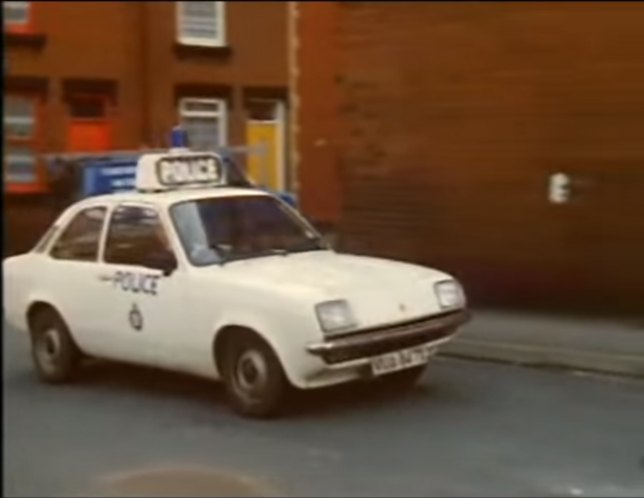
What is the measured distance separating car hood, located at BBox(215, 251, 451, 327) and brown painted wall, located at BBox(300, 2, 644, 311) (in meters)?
2.36

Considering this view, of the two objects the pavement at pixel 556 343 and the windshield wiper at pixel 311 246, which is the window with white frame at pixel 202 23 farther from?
the windshield wiper at pixel 311 246

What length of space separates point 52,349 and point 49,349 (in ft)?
0.13

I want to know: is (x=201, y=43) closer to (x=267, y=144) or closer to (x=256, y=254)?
(x=267, y=144)

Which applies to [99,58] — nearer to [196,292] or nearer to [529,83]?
[529,83]

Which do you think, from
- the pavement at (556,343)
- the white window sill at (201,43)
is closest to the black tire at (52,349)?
the pavement at (556,343)

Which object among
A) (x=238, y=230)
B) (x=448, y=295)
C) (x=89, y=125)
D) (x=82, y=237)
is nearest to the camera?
(x=448, y=295)

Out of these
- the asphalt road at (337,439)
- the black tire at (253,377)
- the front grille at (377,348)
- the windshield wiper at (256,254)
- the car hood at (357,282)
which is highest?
the windshield wiper at (256,254)

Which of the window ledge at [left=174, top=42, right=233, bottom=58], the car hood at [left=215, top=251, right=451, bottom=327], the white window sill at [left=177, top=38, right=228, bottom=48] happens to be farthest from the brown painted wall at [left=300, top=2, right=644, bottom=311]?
the white window sill at [left=177, top=38, right=228, bottom=48]

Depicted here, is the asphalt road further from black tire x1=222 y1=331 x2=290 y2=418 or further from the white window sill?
the white window sill

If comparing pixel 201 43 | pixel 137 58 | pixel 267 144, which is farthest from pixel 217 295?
pixel 201 43

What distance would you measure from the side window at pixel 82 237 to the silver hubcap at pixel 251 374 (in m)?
1.41

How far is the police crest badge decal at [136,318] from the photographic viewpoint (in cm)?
752

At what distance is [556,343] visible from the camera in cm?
884

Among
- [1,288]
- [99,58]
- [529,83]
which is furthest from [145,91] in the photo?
[1,288]
